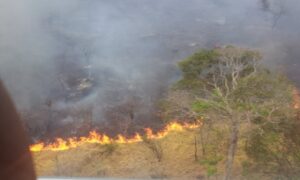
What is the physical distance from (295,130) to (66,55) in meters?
14.3

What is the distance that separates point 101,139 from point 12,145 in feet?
50.3

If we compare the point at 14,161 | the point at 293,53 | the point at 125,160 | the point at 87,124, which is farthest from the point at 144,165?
the point at 14,161

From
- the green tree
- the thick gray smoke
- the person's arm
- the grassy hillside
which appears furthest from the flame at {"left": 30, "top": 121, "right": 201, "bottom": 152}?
the person's arm

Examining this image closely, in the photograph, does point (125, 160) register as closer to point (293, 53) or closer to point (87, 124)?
point (87, 124)

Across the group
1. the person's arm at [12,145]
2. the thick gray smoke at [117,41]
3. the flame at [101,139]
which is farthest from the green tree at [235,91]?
the person's arm at [12,145]

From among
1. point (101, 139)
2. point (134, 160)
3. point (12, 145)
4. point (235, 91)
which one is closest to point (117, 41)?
point (101, 139)

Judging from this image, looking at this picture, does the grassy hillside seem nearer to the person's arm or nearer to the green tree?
the green tree

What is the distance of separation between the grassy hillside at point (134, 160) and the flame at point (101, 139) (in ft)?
0.83

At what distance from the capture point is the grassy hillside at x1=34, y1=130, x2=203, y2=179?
41.8 ft

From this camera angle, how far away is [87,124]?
17.7m

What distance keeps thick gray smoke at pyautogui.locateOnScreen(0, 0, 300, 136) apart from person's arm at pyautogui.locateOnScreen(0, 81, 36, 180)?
676 inches

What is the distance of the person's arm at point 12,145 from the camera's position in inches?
19.8

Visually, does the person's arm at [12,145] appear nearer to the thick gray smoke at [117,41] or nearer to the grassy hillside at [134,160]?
the grassy hillside at [134,160]

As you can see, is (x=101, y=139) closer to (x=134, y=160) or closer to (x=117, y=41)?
(x=134, y=160)
